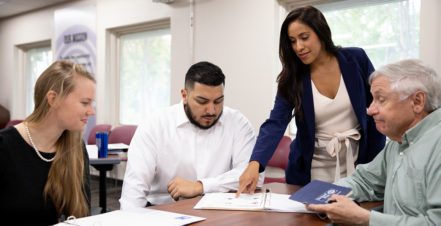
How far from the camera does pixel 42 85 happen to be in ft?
5.21

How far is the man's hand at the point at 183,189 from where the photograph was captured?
1.84 metres

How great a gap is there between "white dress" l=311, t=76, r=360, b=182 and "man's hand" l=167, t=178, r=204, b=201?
0.62 m

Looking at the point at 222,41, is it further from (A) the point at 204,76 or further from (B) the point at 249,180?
(B) the point at 249,180

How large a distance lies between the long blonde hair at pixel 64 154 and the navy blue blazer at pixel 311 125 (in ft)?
2.62

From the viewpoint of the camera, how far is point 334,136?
1.98 m

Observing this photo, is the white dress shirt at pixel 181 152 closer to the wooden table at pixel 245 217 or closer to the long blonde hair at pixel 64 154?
the long blonde hair at pixel 64 154

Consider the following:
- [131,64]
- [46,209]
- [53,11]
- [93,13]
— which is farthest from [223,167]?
[53,11]

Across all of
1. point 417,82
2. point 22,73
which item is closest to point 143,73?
point 22,73

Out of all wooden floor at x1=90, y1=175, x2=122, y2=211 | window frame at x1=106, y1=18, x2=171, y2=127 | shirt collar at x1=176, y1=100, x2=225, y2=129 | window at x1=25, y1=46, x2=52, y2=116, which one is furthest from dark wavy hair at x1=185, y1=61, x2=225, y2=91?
window at x1=25, y1=46, x2=52, y2=116

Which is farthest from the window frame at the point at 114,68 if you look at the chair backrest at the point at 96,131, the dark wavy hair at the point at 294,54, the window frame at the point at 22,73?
the dark wavy hair at the point at 294,54

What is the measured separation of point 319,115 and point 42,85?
1.29 meters

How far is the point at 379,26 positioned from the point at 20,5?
653cm

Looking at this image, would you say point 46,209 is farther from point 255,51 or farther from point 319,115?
point 255,51

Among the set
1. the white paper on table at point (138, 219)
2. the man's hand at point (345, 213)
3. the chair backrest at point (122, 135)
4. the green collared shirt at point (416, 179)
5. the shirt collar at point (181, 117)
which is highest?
the shirt collar at point (181, 117)
